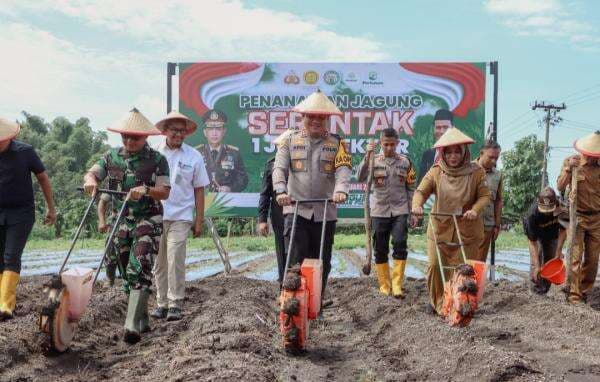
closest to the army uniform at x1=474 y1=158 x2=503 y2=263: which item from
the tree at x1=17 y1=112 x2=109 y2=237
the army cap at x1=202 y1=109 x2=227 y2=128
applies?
the army cap at x1=202 y1=109 x2=227 y2=128

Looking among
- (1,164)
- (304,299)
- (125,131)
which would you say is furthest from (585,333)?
(1,164)

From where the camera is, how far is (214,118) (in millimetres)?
11211

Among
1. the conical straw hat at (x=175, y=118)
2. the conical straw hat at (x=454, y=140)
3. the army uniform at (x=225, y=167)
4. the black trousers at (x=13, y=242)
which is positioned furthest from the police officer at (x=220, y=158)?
the conical straw hat at (x=454, y=140)

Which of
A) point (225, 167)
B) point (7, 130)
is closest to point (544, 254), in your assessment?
point (225, 167)

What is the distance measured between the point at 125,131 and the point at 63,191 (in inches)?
1274

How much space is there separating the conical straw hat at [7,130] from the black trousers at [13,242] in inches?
27.0

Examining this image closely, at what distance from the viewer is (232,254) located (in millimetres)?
17406

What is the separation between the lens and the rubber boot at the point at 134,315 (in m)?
5.43

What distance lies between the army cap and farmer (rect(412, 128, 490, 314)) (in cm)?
506

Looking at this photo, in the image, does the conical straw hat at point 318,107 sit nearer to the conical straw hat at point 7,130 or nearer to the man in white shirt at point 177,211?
the man in white shirt at point 177,211

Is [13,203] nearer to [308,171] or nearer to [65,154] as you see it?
[308,171]

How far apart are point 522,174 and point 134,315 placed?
137 feet

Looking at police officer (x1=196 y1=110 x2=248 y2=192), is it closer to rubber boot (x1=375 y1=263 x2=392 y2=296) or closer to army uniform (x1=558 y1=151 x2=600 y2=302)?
rubber boot (x1=375 y1=263 x2=392 y2=296)

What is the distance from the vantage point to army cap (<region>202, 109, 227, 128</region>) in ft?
36.7
